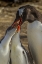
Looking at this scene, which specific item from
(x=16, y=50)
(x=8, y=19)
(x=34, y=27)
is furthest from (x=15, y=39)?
(x=8, y=19)

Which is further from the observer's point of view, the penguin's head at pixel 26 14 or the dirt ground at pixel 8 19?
the dirt ground at pixel 8 19

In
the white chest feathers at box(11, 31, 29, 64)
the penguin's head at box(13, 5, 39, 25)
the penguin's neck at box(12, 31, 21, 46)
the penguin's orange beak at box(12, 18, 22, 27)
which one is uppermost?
the penguin's head at box(13, 5, 39, 25)

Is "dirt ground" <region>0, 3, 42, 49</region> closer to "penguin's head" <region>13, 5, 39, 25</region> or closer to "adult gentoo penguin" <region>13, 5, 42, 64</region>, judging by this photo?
"adult gentoo penguin" <region>13, 5, 42, 64</region>

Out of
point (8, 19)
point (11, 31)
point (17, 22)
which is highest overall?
point (8, 19)

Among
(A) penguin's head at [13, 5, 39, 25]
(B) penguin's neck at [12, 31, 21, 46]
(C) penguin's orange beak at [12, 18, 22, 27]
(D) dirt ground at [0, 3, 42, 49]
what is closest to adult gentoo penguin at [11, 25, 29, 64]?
(B) penguin's neck at [12, 31, 21, 46]

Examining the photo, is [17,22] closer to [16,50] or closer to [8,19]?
[16,50]

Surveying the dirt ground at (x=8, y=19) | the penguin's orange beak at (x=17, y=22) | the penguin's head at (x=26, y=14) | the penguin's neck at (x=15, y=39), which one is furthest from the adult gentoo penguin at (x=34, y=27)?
the dirt ground at (x=8, y=19)

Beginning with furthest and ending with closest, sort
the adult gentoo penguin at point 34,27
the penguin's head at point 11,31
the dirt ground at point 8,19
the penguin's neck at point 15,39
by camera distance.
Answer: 1. the dirt ground at point 8,19
2. the adult gentoo penguin at point 34,27
3. the penguin's neck at point 15,39
4. the penguin's head at point 11,31

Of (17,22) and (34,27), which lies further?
(34,27)

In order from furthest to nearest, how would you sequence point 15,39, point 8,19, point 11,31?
1. point 8,19
2. point 15,39
3. point 11,31

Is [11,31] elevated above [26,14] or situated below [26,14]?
below

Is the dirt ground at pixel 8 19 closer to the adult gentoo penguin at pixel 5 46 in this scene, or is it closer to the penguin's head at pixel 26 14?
the penguin's head at pixel 26 14

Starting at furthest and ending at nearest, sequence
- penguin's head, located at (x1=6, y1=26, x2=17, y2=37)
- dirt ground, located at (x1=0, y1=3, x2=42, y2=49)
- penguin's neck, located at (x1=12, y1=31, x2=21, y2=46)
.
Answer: dirt ground, located at (x1=0, y1=3, x2=42, y2=49)
penguin's neck, located at (x1=12, y1=31, x2=21, y2=46)
penguin's head, located at (x1=6, y1=26, x2=17, y2=37)

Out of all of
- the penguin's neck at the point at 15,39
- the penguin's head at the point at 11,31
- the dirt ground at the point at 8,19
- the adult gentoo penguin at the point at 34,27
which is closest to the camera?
the penguin's head at the point at 11,31
